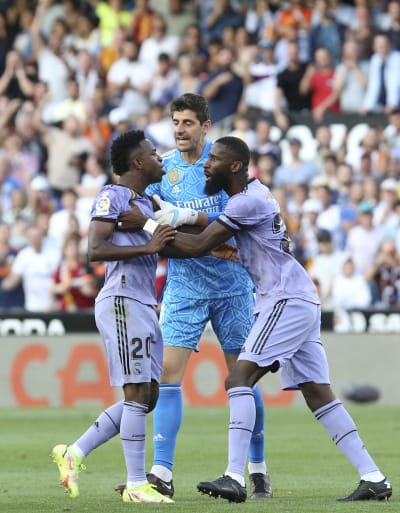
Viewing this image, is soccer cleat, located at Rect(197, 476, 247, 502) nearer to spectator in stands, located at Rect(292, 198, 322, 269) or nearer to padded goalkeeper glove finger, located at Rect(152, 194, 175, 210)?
padded goalkeeper glove finger, located at Rect(152, 194, 175, 210)

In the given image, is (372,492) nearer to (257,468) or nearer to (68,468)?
(257,468)

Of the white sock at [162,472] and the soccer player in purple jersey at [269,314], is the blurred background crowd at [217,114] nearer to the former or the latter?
the white sock at [162,472]

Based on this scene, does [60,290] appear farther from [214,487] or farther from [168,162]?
[214,487]

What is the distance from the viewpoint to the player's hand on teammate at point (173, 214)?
889cm

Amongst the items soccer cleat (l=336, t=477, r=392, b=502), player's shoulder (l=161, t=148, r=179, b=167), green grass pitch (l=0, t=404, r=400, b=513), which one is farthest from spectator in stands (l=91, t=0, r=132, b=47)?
soccer cleat (l=336, t=477, r=392, b=502)

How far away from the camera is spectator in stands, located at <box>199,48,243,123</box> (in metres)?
22.2

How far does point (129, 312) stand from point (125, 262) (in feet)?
1.07

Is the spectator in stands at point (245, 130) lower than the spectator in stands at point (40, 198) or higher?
higher

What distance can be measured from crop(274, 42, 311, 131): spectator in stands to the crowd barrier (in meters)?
4.56

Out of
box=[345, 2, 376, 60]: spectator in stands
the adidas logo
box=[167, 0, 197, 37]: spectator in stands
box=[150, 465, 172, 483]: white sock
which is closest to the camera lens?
box=[150, 465, 172, 483]: white sock

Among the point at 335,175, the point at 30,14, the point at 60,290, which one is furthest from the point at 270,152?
the point at 30,14

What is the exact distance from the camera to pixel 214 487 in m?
8.26

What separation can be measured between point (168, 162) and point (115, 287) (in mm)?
1553

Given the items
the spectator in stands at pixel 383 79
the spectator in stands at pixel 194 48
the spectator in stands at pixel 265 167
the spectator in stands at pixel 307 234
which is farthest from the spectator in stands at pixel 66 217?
the spectator in stands at pixel 383 79
